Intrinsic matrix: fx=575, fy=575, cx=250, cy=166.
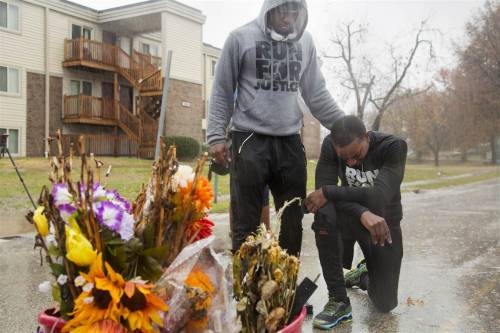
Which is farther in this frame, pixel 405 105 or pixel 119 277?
pixel 405 105

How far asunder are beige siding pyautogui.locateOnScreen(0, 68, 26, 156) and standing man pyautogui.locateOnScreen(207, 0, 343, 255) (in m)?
22.5

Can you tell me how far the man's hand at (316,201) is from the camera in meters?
3.87

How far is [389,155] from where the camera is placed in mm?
3992

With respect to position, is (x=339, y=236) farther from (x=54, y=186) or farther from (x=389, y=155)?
(x=54, y=186)

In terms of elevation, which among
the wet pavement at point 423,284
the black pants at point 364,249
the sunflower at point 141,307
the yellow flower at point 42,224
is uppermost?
the yellow flower at point 42,224

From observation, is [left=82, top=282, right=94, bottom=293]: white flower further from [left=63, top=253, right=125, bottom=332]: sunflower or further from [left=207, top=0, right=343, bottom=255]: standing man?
[left=207, top=0, right=343, bottom=255]: standing man

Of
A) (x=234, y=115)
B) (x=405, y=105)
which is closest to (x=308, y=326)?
(x=234, y=115)

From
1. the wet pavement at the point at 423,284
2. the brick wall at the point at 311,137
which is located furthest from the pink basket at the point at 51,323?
the brick wall at the point at 311,137

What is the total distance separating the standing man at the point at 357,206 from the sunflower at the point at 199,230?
1701 mm

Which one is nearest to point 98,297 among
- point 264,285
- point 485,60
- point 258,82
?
point 264,285

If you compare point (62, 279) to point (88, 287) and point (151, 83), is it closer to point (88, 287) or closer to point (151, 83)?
point (88, 287)

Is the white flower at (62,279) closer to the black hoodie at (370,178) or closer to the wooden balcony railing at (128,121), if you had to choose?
the black hoodie at (370,178)

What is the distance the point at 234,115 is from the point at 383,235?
1320 millimetres

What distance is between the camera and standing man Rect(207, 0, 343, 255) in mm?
3904
